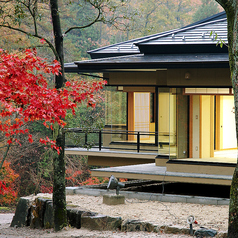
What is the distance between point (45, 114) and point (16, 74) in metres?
0.92

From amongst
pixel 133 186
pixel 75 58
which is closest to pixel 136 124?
pixel 133 186

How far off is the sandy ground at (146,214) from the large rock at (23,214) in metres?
0.27

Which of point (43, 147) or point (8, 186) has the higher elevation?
point (43, 147)

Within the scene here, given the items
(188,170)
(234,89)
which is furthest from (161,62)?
(234,89)

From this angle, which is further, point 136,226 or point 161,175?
point 161,175

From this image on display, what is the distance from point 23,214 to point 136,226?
3874 mm

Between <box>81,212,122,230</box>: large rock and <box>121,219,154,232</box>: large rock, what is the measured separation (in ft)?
0.59

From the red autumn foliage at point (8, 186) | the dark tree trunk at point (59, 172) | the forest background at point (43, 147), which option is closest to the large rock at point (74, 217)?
the dark tree trunk at point (59, 172)

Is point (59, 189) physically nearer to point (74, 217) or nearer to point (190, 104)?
point (74, 217)

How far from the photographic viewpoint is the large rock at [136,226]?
8.99 meters

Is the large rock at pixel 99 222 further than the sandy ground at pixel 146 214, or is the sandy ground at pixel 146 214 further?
the large rock at pixel 99 222

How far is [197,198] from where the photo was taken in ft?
36.4

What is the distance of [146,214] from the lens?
10.0m

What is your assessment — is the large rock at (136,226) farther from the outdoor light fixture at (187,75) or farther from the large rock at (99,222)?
the outdoor light fixture at (187,75)
